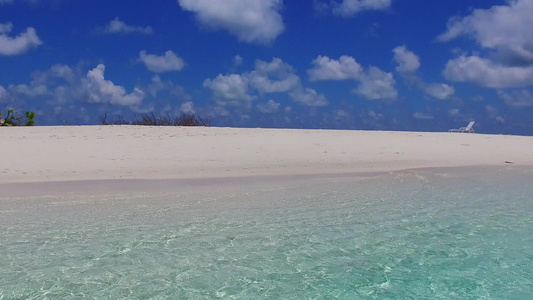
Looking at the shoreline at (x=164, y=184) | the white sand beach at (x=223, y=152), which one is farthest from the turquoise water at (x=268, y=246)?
the white sand beach at (x=223, y=152)

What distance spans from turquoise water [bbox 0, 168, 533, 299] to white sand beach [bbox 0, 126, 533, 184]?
303 cm

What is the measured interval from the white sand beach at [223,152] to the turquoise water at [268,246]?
303 cm

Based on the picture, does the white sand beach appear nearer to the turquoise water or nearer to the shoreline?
the shoreline

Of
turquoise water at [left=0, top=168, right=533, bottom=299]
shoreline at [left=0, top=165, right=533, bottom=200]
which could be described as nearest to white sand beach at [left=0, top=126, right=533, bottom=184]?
shoreline at [left=0, top=165, right=533, bottom=200]

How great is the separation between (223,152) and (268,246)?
27.3 ft

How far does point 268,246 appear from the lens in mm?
5250

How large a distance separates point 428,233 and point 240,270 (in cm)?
253

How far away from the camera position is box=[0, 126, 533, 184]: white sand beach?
1110cm

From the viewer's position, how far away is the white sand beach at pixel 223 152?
11.1 metres

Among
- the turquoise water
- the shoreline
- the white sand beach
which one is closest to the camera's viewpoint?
the turquoise water

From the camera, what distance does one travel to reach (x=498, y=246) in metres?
5.31

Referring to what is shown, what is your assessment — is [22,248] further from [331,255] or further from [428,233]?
[428,233]

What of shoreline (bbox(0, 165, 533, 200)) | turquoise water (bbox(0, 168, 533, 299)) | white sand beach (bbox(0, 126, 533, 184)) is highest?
white sand beach (bbox(0, 126, 533, 184))

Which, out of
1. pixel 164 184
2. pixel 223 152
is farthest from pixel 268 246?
pixel 223 152
